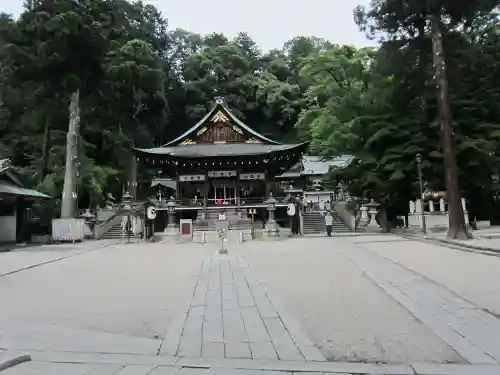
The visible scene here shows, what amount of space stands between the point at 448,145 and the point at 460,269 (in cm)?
1046

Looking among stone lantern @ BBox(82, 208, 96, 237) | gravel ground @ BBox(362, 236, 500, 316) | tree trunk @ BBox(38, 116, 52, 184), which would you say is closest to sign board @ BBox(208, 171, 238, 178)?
stone lantern @ BBox(82, 208, 96, 237)

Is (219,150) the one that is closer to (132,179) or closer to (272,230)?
(272,230)

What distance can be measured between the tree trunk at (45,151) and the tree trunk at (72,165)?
4.13 m

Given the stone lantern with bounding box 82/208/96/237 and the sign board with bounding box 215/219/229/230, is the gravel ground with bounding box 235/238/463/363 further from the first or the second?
the stone lantern with bounding box 82/208/96/237

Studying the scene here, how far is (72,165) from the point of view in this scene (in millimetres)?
28766

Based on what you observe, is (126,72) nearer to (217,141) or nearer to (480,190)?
(217,141)

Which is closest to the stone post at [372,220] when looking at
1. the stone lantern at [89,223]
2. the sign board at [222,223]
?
the sign board at [222,223]

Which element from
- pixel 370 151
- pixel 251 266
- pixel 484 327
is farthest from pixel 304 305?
pixel 370 151

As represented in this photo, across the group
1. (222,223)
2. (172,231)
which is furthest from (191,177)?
(172,231)

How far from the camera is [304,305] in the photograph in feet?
23.4

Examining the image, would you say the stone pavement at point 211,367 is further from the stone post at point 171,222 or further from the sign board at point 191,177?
the sign board at point 191,177

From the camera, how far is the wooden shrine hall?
Result: 31547mm

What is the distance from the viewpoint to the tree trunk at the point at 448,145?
18953 millimetres

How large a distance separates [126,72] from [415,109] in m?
19.0
